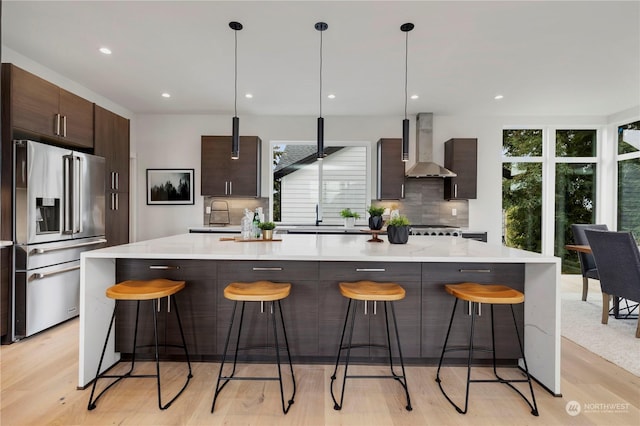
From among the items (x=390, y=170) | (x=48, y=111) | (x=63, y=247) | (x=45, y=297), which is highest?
(x=48, y=111)

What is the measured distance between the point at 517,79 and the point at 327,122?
2757 mm

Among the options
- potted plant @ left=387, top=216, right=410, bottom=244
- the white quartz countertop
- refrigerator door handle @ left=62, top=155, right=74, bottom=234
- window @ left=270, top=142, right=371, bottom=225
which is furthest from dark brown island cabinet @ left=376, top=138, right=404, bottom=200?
refrigerator door handle @ left=62, top=155, right=74, bottom=234

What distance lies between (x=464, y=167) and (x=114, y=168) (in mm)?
4981

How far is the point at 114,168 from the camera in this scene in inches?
160

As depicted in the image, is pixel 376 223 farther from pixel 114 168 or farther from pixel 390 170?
pixel 114 168

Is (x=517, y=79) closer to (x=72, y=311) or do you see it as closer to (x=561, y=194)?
(x=561, y=194)

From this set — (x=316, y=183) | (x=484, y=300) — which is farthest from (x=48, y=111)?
(x=484, y=300)

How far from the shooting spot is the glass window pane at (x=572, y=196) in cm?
570

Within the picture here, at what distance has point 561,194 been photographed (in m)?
5.70

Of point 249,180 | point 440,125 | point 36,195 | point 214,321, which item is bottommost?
point 214,321

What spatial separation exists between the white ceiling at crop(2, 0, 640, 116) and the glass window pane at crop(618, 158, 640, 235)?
1109 millimetres

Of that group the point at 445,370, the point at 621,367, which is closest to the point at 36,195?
the point at 445,370

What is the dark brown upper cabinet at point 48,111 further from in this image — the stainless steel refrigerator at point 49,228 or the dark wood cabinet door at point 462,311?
the dark wood cabinet door at point 462,311

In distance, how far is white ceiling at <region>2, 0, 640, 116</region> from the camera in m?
2.71
